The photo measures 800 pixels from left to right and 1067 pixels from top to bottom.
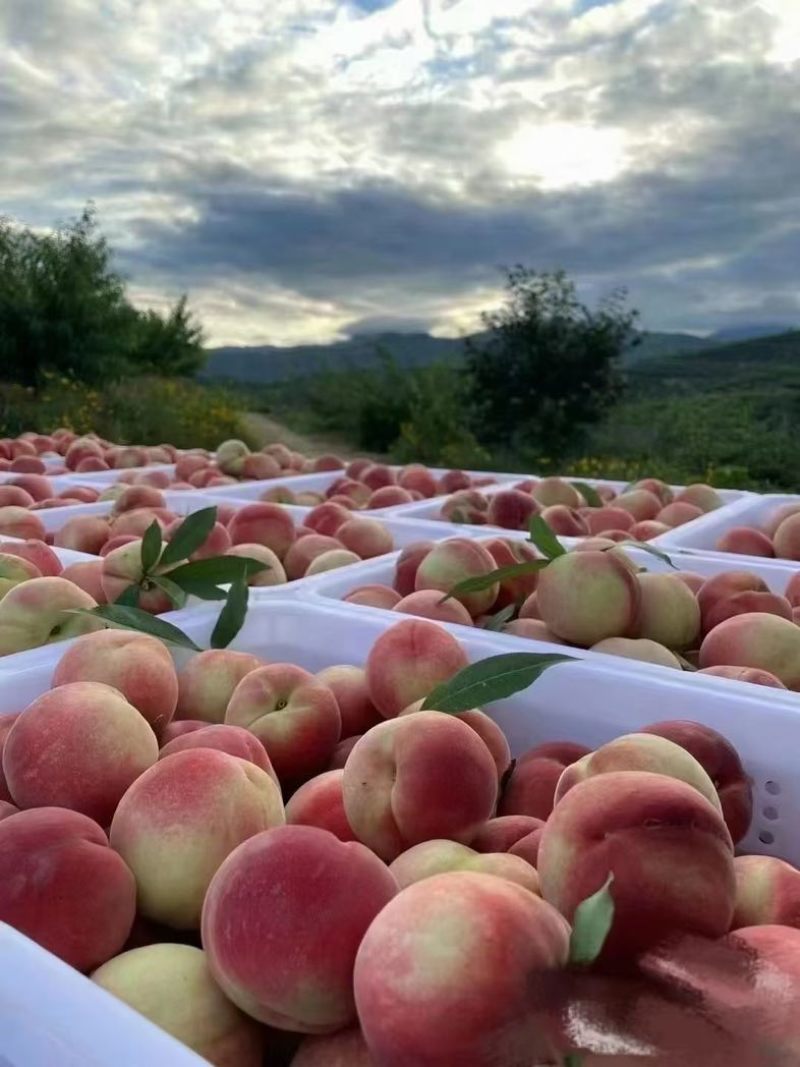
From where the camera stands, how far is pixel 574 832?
0.62 metres

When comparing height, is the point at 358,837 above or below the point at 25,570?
below

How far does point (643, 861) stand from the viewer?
0.59 meters

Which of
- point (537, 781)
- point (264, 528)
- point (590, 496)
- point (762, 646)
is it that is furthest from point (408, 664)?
point (590, 496)

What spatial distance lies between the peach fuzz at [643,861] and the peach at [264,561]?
1.07m

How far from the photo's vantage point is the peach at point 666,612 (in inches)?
53.1

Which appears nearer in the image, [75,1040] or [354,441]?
[75,1040]

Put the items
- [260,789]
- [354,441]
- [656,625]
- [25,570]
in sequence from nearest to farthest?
[260,789]
[656,625]
[25,570]
[354,441]

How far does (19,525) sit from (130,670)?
3.58 ft

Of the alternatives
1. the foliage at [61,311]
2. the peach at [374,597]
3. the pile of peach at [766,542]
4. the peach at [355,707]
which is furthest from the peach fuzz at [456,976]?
the foliage at [61,311]

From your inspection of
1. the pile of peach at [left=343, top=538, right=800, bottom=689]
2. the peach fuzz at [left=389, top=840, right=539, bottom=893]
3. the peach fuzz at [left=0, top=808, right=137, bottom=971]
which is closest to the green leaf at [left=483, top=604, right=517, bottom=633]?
the pile of peach at [left=343, top=538, right=800, bottom=689]

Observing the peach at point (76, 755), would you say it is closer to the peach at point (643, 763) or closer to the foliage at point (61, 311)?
the peach at point (643, 763)

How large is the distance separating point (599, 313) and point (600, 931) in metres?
8.33

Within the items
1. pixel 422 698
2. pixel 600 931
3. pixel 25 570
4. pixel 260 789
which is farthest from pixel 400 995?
pixel 25 570

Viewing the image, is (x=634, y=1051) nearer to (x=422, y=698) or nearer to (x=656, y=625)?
(x=422, y=698)
